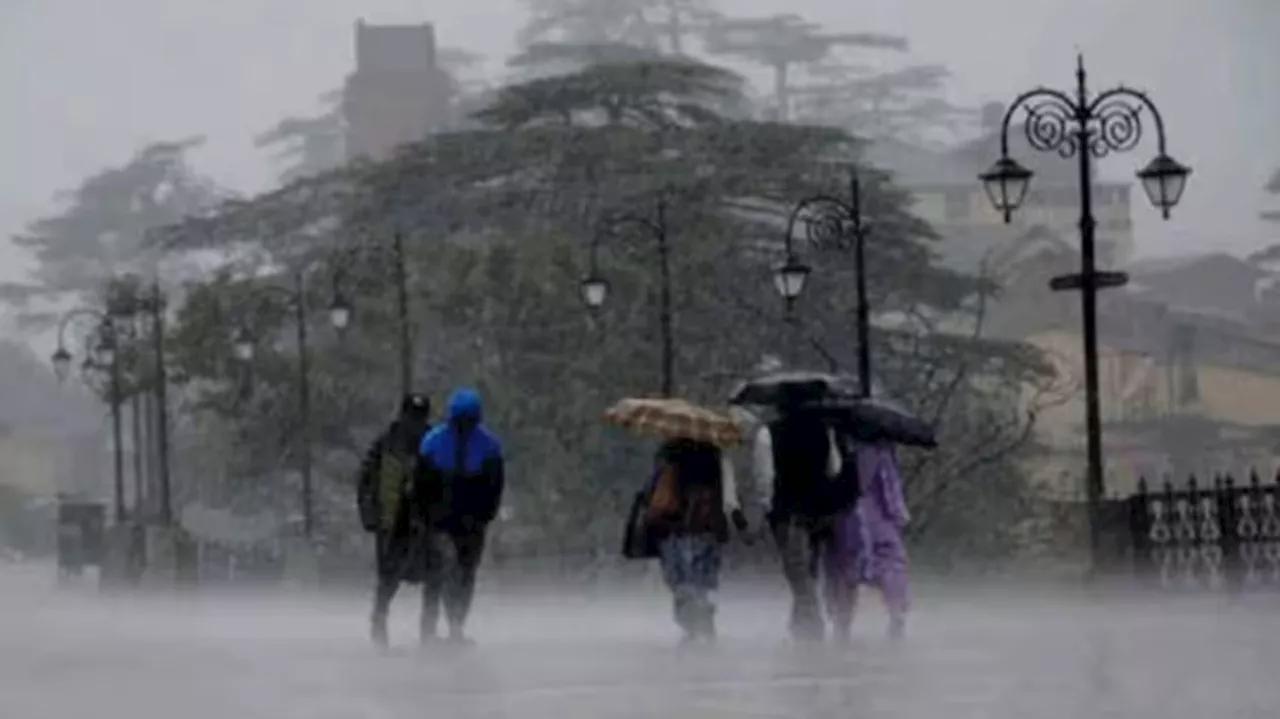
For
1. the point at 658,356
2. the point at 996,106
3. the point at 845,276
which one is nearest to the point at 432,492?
the point at 658,356

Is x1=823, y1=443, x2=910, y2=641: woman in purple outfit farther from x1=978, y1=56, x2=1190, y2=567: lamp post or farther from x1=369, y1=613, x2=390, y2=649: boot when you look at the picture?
x1=978, y1=56, x2=1190, y2=567: lamp post

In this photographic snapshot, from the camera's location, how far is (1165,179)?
14.5 metres

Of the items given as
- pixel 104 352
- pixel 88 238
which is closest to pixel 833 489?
pixel 104 352

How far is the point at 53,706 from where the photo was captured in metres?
9.57

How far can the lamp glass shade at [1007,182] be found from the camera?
14453 millimetres

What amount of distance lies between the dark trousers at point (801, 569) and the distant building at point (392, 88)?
3042 centimetres

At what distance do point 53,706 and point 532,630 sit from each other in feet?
17.7

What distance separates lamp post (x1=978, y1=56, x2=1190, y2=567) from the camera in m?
14.5

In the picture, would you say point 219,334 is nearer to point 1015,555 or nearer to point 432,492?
point 1015,555

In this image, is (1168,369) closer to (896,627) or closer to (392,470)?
(896,627)

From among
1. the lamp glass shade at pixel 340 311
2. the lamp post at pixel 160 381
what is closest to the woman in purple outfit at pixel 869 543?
the lamp glass shade at pixel 340 311

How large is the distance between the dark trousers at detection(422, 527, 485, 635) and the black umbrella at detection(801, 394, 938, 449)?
1.57 m

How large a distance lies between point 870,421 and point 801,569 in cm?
73

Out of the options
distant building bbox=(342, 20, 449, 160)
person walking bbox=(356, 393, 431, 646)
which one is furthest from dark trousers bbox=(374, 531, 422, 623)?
distant building bbox=(342, 20, 449, 160)
